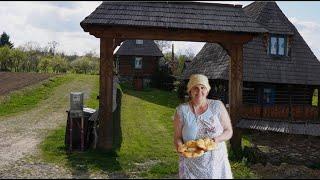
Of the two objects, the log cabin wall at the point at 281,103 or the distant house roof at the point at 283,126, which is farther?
the log cabin wall at the point at 281,103

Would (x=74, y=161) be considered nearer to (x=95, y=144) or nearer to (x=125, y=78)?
(x=95, y=144)

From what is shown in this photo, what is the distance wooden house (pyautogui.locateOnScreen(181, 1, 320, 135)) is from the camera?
846 inches

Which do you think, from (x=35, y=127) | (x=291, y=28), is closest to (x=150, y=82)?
(x=291, y=28)

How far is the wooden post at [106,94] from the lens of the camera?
12.7 metres

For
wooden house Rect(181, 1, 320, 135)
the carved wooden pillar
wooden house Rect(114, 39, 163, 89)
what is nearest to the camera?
the carved wooden pillar

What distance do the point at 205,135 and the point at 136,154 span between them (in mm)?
6721

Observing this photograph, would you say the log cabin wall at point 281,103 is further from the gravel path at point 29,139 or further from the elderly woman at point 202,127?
the elderly woman at point 202,127

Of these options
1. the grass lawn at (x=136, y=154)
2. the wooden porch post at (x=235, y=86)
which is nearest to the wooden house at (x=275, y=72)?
the grass lawn at (x=136, y=154)

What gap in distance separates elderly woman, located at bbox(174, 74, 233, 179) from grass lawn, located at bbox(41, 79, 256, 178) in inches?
97.2

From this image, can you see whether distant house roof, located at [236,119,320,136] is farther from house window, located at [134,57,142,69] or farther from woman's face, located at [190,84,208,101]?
house window, located at [134,57,142,69]

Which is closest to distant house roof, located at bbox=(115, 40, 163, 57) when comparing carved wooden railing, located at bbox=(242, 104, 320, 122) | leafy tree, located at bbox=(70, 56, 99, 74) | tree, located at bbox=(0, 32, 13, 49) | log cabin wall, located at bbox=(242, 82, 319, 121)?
log cabin wall, located at bbox=(242, 82, 319, 121)

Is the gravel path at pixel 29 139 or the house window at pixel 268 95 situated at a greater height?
the house window at pixel 268 95

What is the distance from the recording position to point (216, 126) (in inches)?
238

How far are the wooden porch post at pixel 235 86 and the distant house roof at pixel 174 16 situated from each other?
0.71 metres
